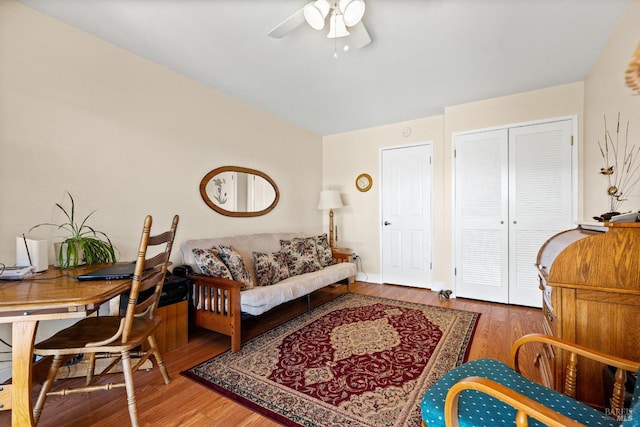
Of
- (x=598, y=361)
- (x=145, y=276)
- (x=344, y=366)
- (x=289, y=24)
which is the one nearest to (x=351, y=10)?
(x=289, y=24)

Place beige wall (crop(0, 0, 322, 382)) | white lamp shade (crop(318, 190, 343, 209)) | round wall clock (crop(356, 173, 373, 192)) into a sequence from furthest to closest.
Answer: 1. round wall clock (crop(356, 173, 373, 192))
2. white lamp shade (crop(318, 190, 343, 209))
3. beige wall (crop(0, 0, 322, 382))

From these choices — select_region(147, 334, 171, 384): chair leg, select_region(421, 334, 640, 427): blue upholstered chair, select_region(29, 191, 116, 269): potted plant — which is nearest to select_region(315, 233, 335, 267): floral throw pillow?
select_region(147, 334, 171, 384): chair leg

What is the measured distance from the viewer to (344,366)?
195 centimetres

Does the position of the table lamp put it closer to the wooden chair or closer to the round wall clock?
the round wall clock

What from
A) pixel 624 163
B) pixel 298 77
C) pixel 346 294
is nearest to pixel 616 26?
pixel 624 163

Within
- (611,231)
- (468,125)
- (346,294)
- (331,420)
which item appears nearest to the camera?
(611,231)

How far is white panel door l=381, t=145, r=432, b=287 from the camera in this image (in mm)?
3963

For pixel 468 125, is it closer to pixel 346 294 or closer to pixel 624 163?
pixel 624 163

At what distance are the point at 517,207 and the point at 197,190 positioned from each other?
3646mm

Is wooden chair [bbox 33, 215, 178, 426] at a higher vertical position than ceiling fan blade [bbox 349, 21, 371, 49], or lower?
lower

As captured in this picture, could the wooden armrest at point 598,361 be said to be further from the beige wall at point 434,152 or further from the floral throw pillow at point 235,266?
the beige wall at point 434,152

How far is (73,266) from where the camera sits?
6.02ft

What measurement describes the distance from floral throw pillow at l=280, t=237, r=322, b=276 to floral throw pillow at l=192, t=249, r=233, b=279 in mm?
902

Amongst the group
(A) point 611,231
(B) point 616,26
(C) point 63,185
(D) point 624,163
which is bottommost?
(A) point 611,231
